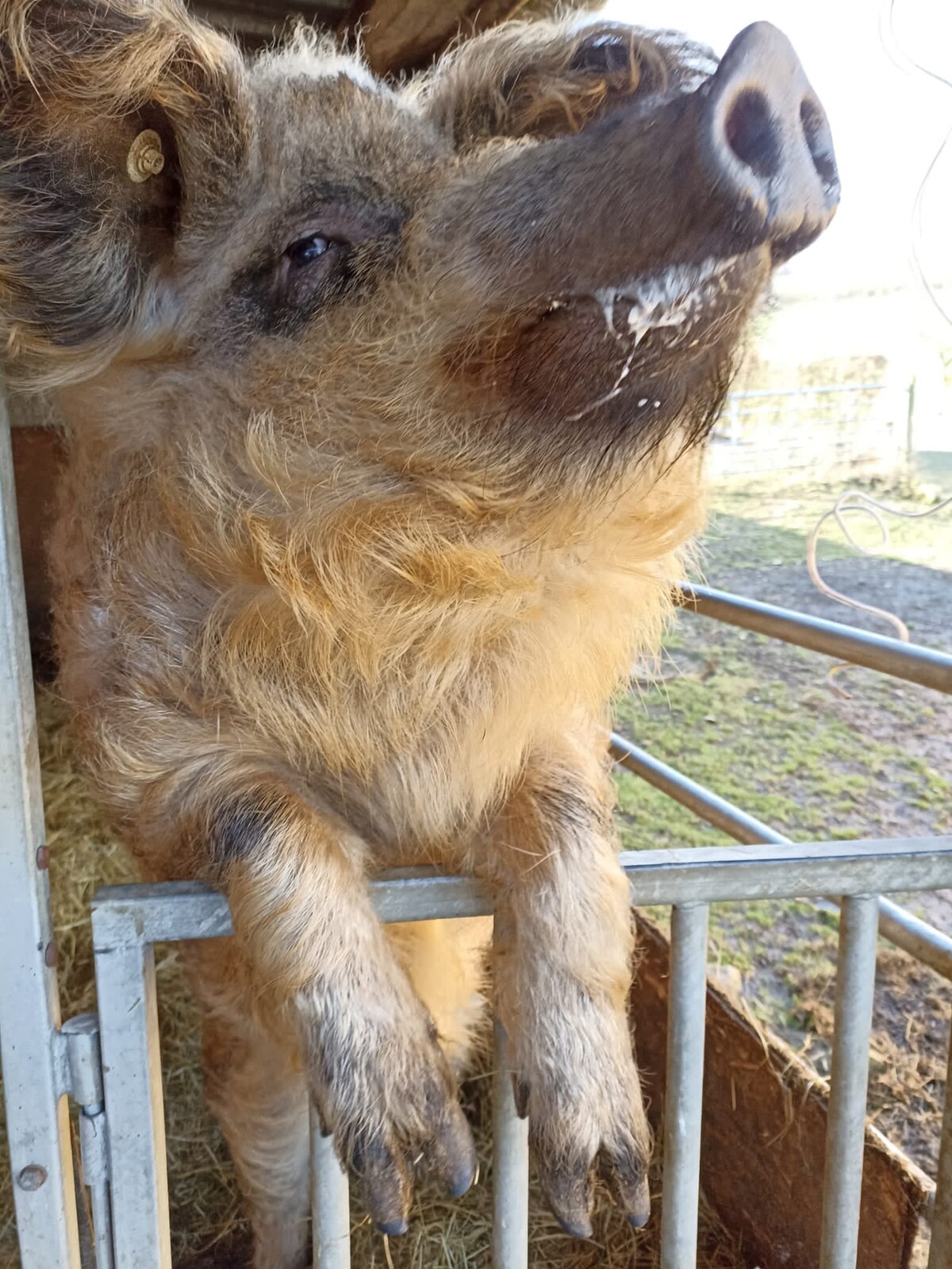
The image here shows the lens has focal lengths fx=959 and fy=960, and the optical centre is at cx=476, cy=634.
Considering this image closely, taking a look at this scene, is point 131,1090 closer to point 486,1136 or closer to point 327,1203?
point 327,1203

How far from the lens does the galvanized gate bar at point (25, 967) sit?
3.94 feet

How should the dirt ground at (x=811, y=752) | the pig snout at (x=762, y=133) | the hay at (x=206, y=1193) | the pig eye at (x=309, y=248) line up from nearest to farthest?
the pig snout at (x=762, y=133) → the pig eye at (x=309, y=248) → the hay at (x=206, y=1193) → the dirt ground at (x=811, y=752)

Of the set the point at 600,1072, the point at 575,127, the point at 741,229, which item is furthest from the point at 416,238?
the point at 600,1072

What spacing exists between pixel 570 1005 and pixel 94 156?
57.4 inches

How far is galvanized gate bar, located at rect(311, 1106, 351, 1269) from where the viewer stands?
139cm

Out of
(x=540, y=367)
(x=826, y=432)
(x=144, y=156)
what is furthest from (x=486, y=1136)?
(x=826, y=432)

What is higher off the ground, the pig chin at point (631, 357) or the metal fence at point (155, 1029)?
the pig chin at point (631, 357)

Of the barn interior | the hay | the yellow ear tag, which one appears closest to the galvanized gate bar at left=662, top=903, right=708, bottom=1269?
the barn interior

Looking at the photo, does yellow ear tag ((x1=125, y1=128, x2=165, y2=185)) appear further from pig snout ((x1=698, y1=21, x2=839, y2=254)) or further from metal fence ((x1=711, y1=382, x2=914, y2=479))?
metal fence ((x1=711, y1=382, x2=914, y2=479))

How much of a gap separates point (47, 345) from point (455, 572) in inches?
31.3

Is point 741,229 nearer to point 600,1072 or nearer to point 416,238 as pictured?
point 416,238

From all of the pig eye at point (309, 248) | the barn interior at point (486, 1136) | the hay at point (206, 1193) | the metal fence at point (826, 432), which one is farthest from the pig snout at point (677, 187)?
the metal fence at point (826, 432)

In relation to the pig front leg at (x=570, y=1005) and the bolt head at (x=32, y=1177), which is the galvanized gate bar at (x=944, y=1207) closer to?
the pig front leg at (x=570, y=1005)

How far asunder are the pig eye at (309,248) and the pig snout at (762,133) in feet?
2.21
